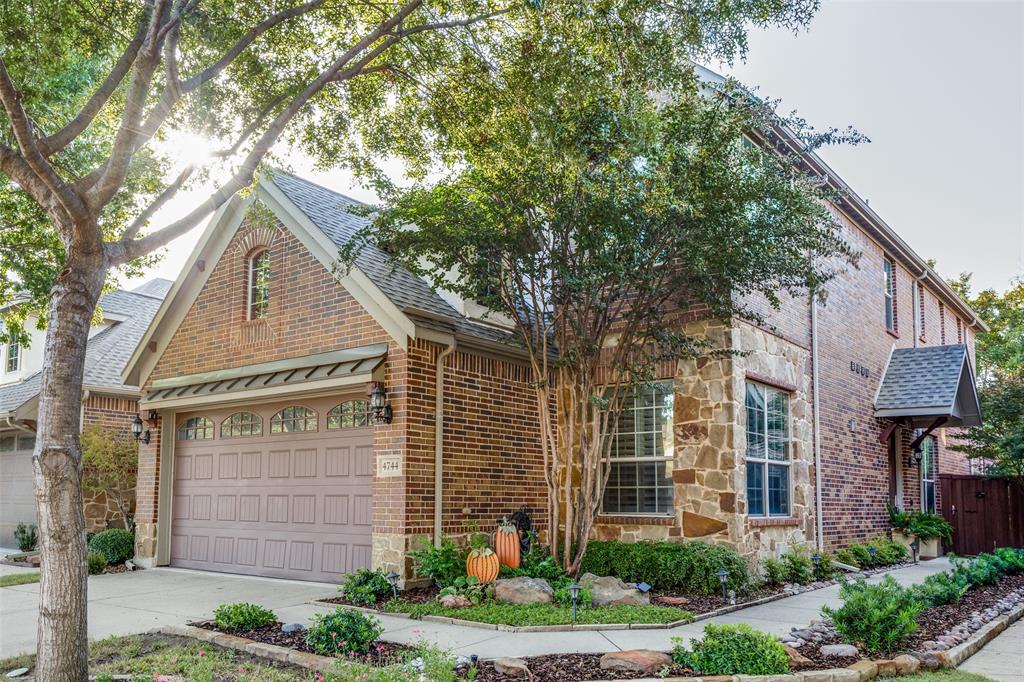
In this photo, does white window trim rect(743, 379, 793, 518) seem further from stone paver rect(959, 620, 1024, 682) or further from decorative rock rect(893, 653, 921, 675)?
decorative rock rect(893, 653, 921, 675)

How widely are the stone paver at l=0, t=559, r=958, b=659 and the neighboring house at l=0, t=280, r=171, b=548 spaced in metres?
4.40

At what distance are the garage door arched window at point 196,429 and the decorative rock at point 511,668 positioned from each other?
8.83 meters

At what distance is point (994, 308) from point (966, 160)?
20.9 metres

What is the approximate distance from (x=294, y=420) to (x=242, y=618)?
15.7ft

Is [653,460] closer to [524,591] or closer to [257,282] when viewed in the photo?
[524,591]

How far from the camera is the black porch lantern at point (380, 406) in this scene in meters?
10.4

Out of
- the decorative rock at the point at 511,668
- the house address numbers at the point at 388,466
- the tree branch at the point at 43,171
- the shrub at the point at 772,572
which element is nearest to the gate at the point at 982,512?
the shrub at the point at 772,572

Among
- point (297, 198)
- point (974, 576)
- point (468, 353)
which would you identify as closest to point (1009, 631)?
point (974, 576)

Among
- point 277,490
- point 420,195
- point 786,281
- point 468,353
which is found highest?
point 420,195

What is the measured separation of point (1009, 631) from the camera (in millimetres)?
8914

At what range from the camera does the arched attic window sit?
12.9 metres

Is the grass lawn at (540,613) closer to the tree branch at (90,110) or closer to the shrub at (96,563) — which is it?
the tree branch at (90,110)

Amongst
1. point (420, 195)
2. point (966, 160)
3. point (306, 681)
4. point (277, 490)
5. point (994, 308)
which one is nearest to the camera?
point (306, 681)

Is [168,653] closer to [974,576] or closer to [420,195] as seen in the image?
[420,195]
